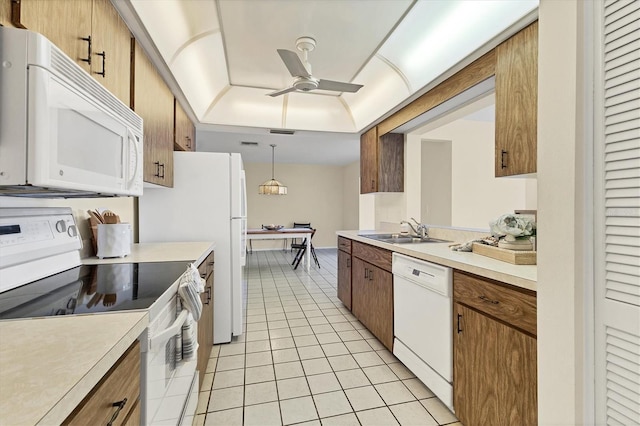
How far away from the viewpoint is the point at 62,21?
104cm

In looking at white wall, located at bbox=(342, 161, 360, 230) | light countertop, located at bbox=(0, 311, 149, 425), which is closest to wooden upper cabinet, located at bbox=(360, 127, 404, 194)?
light countertop, located at bbox=(0, 311, 149, 425)

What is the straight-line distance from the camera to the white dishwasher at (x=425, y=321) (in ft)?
5.16

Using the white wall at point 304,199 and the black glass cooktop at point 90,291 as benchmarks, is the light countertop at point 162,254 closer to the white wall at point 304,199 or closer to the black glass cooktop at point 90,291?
the black glass cooktop at point 90,291

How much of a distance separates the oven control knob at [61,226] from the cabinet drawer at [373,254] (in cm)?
199

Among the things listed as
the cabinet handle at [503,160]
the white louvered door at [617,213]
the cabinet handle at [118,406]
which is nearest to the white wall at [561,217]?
the white louvered door at [617,213]

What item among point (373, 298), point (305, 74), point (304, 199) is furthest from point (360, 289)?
point (304, 199)

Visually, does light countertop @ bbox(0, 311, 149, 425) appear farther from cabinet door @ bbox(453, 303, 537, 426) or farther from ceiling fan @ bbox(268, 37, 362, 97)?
ceiling fan @ bbox(268, 37, 362, 97)

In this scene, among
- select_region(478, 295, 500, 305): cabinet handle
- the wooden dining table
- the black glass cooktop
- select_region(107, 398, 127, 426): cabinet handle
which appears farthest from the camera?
the wooden dining table

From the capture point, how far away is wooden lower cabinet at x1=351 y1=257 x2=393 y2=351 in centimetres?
222

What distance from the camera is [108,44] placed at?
1.38m

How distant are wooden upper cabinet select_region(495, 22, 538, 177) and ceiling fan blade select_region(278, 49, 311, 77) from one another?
1.30m

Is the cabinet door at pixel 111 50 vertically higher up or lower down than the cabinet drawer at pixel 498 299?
higher up

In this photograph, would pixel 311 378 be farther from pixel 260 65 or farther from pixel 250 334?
pixel 260 65

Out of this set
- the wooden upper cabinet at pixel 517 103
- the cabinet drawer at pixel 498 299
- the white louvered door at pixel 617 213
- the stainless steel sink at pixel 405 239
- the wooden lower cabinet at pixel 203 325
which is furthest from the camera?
the stainless steel sink at pixel 405 239
